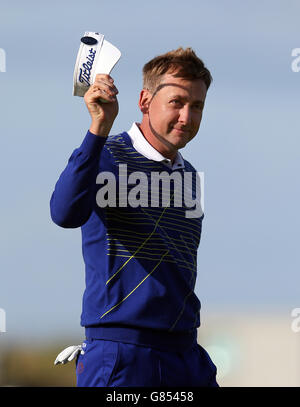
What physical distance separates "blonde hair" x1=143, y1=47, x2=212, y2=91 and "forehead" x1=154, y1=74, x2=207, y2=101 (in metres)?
0.03

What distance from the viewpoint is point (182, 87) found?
543cm

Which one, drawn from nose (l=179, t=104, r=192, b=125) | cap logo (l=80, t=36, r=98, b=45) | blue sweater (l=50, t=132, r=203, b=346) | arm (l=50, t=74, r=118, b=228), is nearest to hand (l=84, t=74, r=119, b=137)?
arm (l=50, t=74, r=118, b=228)

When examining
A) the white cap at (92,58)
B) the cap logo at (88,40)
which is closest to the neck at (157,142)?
the white cap at (92,58)

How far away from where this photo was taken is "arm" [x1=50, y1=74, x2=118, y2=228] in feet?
14.9

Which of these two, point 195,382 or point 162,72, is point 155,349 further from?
point 162,72

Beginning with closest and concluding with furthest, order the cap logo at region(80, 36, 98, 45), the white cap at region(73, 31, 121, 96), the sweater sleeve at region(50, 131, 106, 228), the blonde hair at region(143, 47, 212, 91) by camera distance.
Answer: the sweater sleeve at region(50, 131, 106, 228), the white cap at region(73, 31, 121, 96), the cap logo at region(80, 36, 98, 45), the blonde hair at region(143, 47, 212, 91)

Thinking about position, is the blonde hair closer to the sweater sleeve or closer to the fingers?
the fingers

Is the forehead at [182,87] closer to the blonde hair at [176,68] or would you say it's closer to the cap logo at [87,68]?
the blonde hair at [176,68]

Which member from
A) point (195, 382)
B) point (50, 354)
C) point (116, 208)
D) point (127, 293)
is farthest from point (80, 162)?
point (50, 354)

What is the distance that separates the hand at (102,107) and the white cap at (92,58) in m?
0.44

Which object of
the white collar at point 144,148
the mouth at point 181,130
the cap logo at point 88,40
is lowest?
the white collar at point 144,148

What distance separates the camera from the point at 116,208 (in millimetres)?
5023

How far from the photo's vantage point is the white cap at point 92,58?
5070 mm
